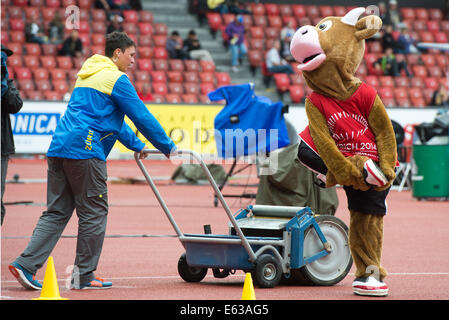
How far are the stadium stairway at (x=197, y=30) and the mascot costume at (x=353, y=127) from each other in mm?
22282

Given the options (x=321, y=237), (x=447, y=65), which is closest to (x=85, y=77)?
(x=321, y=237)

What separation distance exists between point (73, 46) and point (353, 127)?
65.9 ft

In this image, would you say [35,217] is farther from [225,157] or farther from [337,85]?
[337,85]

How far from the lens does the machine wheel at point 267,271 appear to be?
668cm

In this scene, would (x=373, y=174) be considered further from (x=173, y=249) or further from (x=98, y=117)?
(x=173, y=249)

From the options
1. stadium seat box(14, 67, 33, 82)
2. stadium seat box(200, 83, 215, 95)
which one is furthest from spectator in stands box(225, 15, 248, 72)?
stadium seat box(14, 67, 33, 82)

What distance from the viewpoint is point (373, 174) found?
6258mm

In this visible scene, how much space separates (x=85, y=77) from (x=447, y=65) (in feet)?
87.3

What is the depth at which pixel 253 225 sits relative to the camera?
Result: 7.16 m

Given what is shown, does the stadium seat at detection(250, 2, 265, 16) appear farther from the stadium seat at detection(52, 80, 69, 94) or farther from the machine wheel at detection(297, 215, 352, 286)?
the machine wheel at detection(297, 215, 352, 286)

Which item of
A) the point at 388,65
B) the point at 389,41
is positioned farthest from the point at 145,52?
the point at 389,41

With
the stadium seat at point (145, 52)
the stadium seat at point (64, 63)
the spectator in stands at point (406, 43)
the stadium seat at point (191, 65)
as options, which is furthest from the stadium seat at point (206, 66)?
the spectator in stands at point (406, 43)

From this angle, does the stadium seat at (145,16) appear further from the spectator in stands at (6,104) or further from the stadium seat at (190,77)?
the spectator in stands at (6,104)

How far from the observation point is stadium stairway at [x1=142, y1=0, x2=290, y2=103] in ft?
96.0
